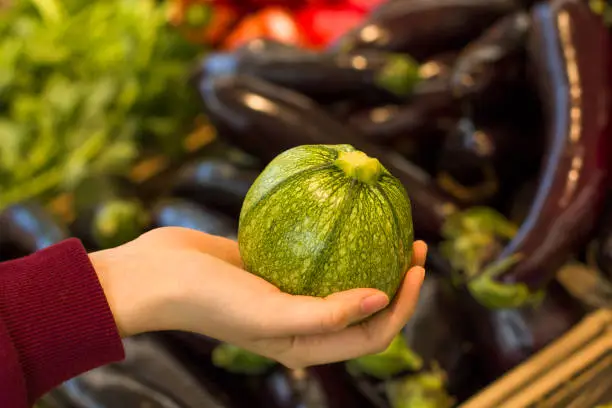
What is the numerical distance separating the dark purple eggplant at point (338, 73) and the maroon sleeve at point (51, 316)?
838 millimetres

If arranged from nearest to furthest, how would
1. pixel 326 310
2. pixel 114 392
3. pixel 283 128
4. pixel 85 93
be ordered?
pixel 326 310, pixel 114 392, pixel 283 128, pixel 85 93

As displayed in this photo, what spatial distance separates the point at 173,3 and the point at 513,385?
5.40 feet

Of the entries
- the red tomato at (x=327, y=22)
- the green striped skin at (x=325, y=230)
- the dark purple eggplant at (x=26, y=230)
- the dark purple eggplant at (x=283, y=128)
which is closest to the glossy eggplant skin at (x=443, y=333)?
the dark purple eggplant at (x=283, y=128)

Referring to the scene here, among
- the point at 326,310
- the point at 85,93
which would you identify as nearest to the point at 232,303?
the point at 326,310

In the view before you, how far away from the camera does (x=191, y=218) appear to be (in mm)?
1352

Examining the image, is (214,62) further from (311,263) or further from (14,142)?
(311,263)

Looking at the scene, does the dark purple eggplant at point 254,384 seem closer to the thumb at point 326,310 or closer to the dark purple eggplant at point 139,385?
the dark purple eggplant at point 139,385

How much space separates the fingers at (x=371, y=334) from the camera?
0.72 metres

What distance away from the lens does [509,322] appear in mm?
1168

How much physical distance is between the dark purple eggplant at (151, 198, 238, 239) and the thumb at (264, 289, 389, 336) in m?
0.58

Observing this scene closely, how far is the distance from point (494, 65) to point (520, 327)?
0.53 m

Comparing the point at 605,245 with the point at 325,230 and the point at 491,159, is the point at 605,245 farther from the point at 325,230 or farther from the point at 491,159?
the point at 325,230

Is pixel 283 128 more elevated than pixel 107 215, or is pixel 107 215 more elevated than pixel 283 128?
pixel 283 128

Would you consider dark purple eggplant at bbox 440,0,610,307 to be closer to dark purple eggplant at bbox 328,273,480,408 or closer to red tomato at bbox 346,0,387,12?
dark purple eggplant at bbox 328,273,480,408
